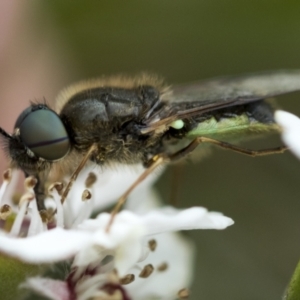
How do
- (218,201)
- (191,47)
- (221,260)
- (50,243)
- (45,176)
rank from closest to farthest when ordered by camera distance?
(50,243), (45,176), (221,260), (218,201), (191,47)

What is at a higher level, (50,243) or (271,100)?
(271,100)

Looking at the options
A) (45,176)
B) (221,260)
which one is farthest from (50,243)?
(221,260)

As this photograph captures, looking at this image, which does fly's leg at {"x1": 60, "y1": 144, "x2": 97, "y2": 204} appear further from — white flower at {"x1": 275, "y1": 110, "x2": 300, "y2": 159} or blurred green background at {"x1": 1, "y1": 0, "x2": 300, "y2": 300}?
blurred green background at {"x1": 1, "y1": 0, "x2": 300, "y2": 300}

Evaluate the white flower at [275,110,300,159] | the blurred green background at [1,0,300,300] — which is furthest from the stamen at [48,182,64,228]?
the blurred green background at [1,0,300,300]

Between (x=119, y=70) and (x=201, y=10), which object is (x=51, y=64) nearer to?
(x=119, y=70)

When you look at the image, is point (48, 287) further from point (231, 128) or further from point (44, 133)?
point (231, 128)
